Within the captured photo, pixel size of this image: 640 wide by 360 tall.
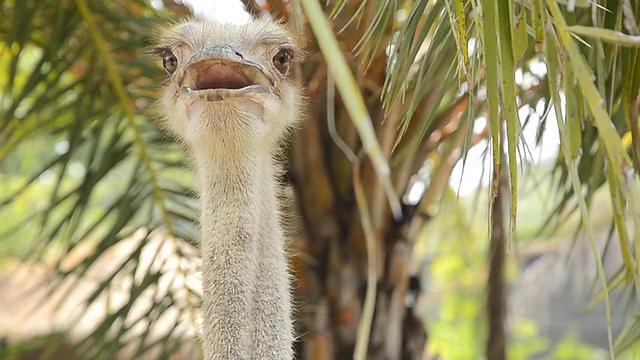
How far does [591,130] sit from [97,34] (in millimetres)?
1105

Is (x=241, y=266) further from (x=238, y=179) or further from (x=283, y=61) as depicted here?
(x=283, y=61)

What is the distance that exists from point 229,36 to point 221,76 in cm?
10

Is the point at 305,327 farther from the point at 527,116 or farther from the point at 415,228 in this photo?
the point at 527,116

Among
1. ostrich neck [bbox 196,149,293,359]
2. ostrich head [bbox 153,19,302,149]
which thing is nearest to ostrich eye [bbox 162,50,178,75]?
ostrich head [bbox 153,19,302,149]

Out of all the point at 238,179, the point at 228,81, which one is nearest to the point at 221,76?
the point at 228,81

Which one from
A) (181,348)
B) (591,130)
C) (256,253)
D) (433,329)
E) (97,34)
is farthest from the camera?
(433,329)

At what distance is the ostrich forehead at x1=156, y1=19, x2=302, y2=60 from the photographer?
1.30 meters

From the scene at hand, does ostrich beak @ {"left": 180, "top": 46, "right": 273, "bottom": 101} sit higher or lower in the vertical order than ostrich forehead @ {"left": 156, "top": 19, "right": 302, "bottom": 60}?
lower

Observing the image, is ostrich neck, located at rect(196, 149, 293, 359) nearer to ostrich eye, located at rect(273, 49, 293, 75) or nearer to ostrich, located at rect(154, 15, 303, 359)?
ostrich, located at rect(154, 15, 303, 359)

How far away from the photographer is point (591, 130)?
1615 mm

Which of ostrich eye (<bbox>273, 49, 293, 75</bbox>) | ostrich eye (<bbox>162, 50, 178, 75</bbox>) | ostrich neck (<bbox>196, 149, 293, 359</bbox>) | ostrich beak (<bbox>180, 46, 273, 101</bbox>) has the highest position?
ostrich eye (<bbox>162, 50, 178, 75</bbox>)

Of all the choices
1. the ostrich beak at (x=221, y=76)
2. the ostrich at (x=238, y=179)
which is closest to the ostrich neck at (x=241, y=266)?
the ostrich at (x=238, y=179)

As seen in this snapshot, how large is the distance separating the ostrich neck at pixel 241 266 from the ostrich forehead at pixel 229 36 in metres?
0.16

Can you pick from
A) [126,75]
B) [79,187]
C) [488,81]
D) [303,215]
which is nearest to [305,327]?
[303,215]
